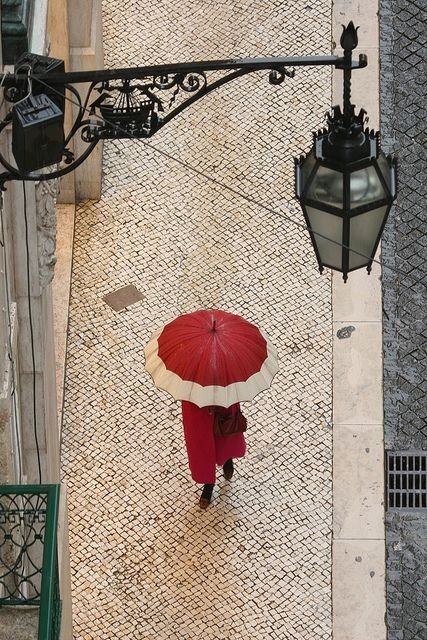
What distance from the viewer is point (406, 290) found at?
12688 mm

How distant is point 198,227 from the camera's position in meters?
13.1

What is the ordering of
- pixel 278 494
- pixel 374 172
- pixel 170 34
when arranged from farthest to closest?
pixel 170 34
pixel 278 494
pixel 374 172

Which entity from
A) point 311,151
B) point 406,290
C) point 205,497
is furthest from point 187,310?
point 311,151

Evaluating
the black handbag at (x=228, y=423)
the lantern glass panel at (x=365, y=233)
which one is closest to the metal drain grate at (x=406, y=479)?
the black handbag at (x=228, y=423)

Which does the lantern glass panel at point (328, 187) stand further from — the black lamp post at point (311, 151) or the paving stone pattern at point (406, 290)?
the paving stone pattern at point (406, 290)

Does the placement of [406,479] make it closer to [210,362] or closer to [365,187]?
[210,362]

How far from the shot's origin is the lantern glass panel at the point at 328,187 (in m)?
6.81

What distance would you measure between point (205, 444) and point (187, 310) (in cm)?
187

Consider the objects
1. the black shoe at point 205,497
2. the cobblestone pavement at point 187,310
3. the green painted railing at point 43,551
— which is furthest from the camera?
the black shoe at point 205,497

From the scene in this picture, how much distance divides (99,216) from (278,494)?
9.57ft

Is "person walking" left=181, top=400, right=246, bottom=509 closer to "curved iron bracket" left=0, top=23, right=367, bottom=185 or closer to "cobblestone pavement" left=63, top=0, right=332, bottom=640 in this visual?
"cobblestone pavement" left=63, top=0, right=332, bottom=640

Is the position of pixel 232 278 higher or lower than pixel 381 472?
higher

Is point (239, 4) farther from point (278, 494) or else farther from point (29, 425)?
point (29, 425)

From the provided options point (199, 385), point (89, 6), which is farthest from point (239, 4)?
point (199, 385)
